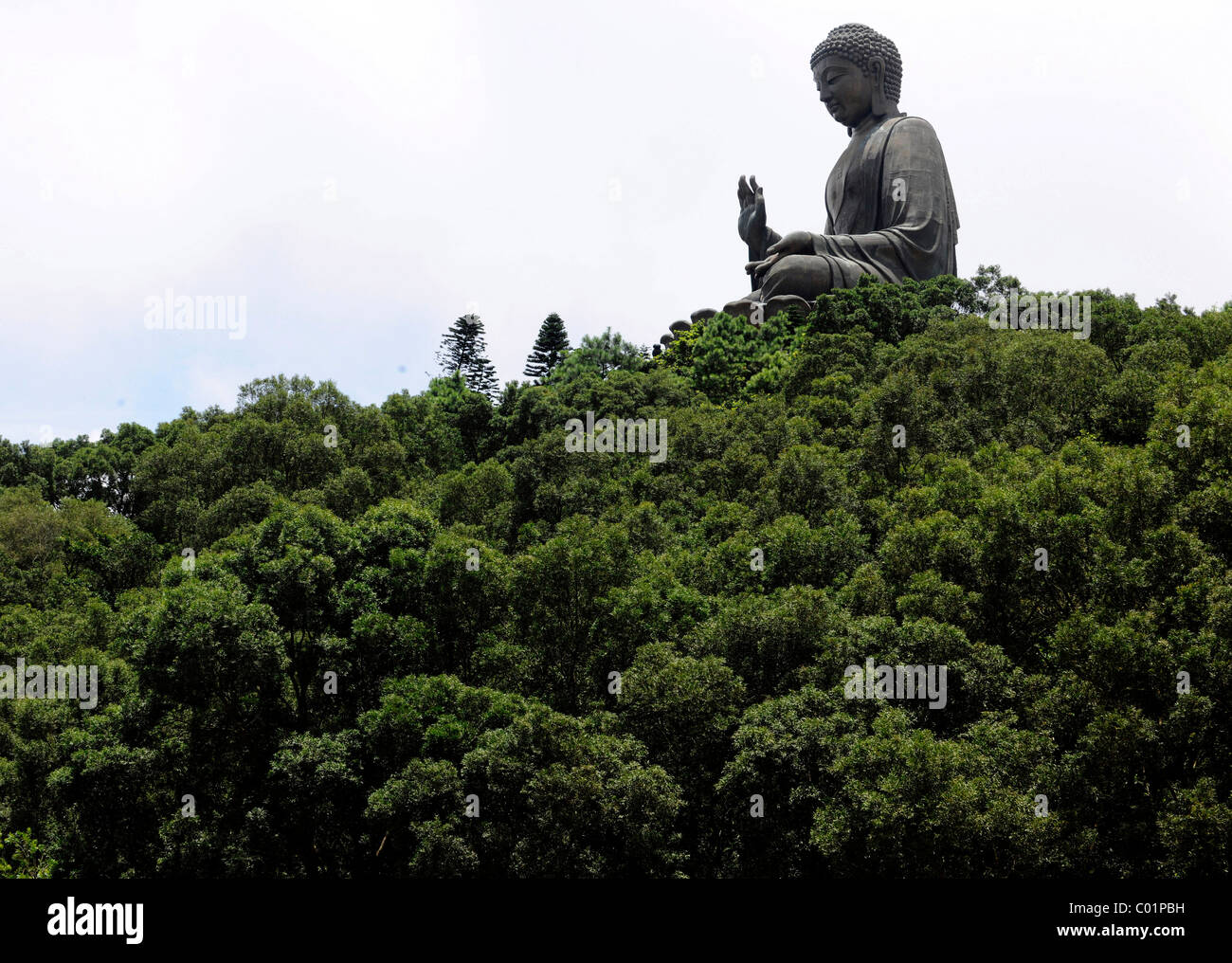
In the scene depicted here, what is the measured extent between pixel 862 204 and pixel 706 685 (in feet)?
88.8

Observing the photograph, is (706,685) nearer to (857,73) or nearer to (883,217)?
(883,217)

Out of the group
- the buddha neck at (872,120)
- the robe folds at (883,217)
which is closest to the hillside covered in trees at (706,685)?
the robe folds at (883,217)

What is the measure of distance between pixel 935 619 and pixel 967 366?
9945 millimetres

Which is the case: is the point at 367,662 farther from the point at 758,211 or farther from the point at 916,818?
the point at 758,211

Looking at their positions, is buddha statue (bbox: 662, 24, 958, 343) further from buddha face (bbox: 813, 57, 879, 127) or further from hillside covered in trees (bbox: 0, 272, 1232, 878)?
hillside covered in trees (bbox: 0, 272, 1232, 878)

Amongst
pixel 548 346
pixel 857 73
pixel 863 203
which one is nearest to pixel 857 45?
pixel 857 73

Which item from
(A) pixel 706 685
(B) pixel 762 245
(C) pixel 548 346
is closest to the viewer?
(A) pixel 706 685

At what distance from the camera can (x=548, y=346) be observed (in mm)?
55031

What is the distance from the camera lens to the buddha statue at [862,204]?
35812 millimetres

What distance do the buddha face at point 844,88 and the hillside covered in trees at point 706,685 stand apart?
19700 mm

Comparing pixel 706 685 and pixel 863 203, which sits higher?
pixel 863 203

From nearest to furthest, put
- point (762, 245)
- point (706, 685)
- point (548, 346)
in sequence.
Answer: point (706, 685) → point (762, 245) → point (548, 346)

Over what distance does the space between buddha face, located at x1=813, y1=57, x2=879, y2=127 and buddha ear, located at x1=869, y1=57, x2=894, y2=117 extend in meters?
0.06

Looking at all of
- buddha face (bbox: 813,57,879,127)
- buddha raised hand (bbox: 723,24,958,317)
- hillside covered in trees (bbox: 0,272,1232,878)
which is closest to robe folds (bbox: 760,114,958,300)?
buddha raised hand (bbox: 723,24,958,317)
